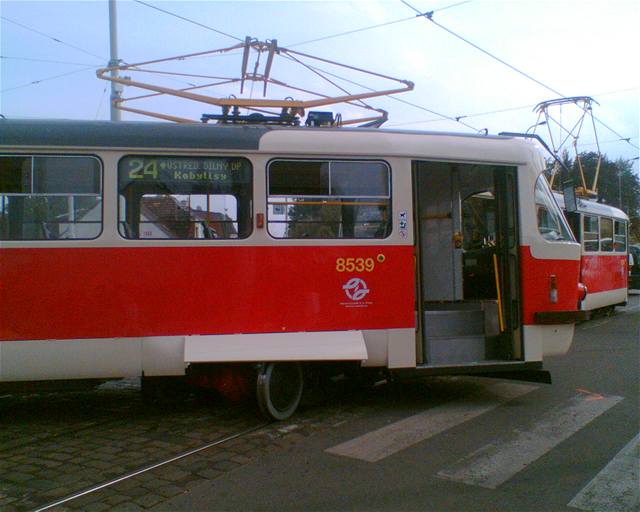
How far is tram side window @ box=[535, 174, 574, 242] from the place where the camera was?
24.3 feet

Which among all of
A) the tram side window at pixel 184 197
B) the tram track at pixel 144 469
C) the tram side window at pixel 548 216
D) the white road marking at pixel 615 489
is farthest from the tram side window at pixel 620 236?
the tram track at pixel 144 469

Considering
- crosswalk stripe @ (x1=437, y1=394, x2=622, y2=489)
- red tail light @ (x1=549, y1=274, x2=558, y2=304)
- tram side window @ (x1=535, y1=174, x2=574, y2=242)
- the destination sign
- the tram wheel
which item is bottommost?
crosswalk stripe @ (x1=437, y1=394, x2=622, y2=489)

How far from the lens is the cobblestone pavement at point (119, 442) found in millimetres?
4590

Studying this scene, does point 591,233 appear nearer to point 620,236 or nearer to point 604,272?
point 604,272

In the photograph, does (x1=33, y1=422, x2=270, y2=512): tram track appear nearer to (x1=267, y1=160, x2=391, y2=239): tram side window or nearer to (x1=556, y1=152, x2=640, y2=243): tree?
(x1=267, y1=160, x2=391, y2=239): tram side window

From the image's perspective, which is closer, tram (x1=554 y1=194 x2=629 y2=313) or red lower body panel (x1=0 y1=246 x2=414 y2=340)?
red lower body panel (x1=0 y1=246 x2=414 y2=340)

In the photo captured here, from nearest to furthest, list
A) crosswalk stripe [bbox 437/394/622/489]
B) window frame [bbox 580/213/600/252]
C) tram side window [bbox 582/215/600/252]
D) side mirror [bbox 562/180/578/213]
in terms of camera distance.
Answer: crosswalk stripe [bbox 437/394/622/489] → side mirror [bbox 562/180/578/213] → window frame [bbox 580/213/600/252] → tram side window [bbox 582/215/600/252]

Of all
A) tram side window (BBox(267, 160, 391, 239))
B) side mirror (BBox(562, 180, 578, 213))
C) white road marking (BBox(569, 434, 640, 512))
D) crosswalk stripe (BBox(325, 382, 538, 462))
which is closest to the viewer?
white road marking (BBox(569, 434, 640, 512))

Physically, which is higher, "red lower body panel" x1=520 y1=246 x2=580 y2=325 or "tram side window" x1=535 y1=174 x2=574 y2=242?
"tram side window" x1=535 y1=174 x2=574 y2=242

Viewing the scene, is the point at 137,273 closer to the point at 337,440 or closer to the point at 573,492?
the point at 337,440

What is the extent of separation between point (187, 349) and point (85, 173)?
6.69 ft

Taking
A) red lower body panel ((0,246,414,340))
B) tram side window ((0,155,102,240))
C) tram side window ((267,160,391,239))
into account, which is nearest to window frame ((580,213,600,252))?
tram side window ((267,160,391,239))

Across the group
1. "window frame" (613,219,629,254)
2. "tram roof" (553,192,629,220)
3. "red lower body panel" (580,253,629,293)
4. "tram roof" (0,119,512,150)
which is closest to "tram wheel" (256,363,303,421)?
"tram roof" (0,119,512,150)

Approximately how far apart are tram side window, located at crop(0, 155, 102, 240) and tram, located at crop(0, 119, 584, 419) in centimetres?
1
